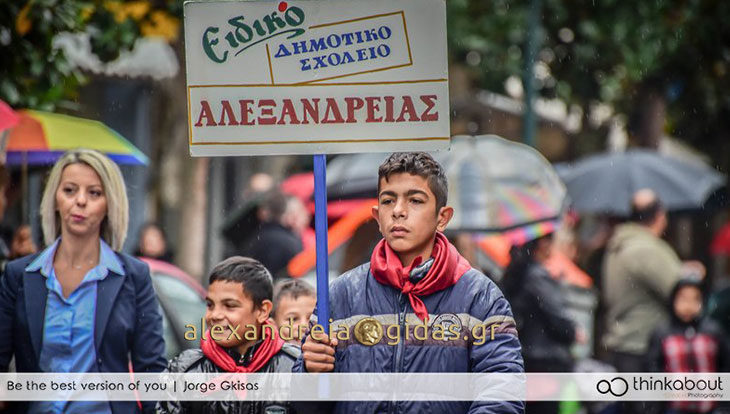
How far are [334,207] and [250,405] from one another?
8393mm

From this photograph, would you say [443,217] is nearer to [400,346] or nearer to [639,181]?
[400,346]

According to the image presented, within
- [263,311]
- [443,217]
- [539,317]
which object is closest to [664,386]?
[443,217]

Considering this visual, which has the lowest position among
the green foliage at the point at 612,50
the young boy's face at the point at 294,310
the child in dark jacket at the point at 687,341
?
the child in dark jacket at the point at 687,341

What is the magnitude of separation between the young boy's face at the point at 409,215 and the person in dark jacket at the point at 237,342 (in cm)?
61

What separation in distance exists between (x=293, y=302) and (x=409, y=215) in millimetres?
1106

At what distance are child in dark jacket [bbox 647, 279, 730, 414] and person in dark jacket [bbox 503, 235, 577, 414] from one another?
1.92 feet

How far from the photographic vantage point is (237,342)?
552 centimetres

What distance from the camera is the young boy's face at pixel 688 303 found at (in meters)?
9.35

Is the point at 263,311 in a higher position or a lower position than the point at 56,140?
lower

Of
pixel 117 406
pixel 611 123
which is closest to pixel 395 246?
pixel 117 406

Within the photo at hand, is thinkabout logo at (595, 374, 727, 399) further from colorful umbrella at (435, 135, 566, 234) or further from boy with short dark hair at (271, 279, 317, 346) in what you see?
colorful umbrella at (435, 135, 566, 234)

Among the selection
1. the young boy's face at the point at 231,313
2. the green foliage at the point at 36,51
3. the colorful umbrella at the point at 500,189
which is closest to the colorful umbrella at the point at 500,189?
the colorful umbrella at the point at 500,189

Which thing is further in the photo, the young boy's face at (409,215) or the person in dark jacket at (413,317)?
the young boy's face at (409,215)

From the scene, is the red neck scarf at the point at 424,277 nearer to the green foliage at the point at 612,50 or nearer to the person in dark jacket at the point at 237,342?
the person in dark jacket at the point at 237,342
